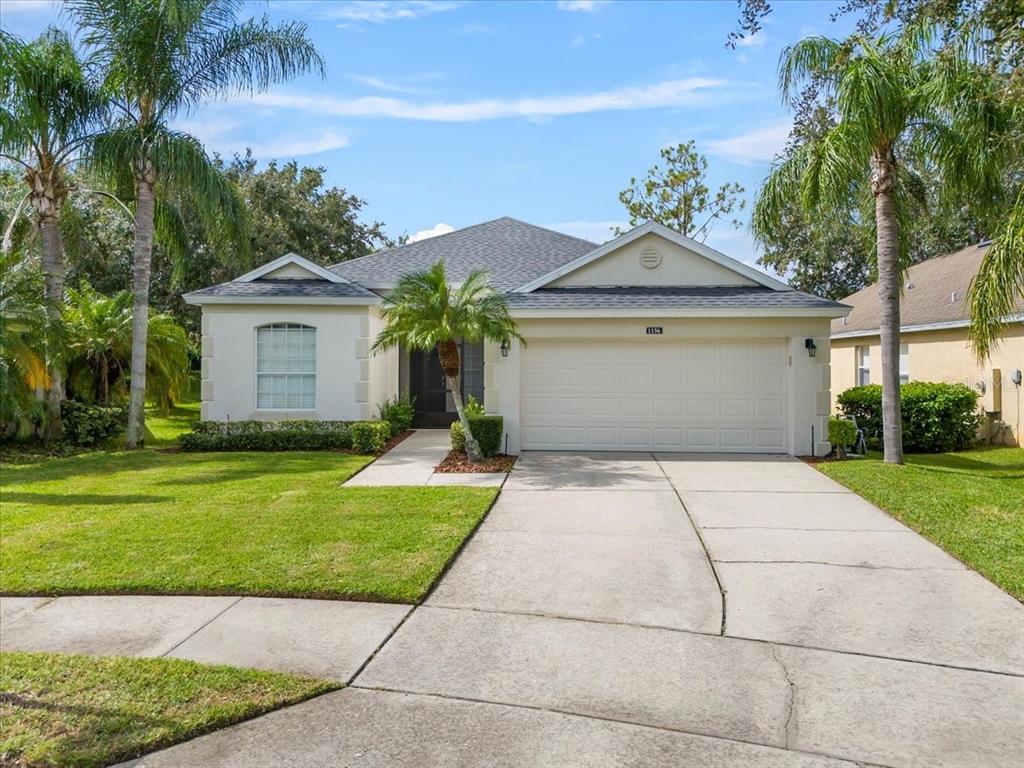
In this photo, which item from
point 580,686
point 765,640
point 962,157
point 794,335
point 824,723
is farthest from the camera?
point 794,335

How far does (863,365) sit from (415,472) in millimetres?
14681

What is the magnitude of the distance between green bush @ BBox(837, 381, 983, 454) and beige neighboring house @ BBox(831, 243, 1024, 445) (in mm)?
1027

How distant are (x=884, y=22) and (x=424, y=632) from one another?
686cm

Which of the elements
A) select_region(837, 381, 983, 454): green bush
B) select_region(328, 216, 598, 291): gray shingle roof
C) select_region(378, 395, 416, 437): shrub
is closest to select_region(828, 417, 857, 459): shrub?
select_region(837, 381, 983, 454): green bush

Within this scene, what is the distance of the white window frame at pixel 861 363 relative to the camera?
21.0m

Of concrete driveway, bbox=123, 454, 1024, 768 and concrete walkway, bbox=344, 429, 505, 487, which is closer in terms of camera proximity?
concrete driveway, bbox=123, 454, 1024, 768

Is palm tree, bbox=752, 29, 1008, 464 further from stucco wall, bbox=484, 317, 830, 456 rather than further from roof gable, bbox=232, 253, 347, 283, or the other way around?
roof gable, bbox=232, 253, 347, 283

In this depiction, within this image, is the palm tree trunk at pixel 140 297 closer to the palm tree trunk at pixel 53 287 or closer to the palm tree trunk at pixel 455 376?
the palm tree trunk at pixel 53 287

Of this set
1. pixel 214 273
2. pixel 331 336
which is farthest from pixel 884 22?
pixel 214 273

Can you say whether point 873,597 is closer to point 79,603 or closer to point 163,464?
point 79,603

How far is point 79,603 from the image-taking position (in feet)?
20.0

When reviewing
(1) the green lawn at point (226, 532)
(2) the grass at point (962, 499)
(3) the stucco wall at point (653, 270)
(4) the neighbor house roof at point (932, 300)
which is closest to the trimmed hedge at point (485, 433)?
(1) the green lawn at point (226, 532)

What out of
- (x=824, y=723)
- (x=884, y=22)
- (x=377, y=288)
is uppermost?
(x=884, y=22)

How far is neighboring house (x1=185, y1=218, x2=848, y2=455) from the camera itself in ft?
46.4
